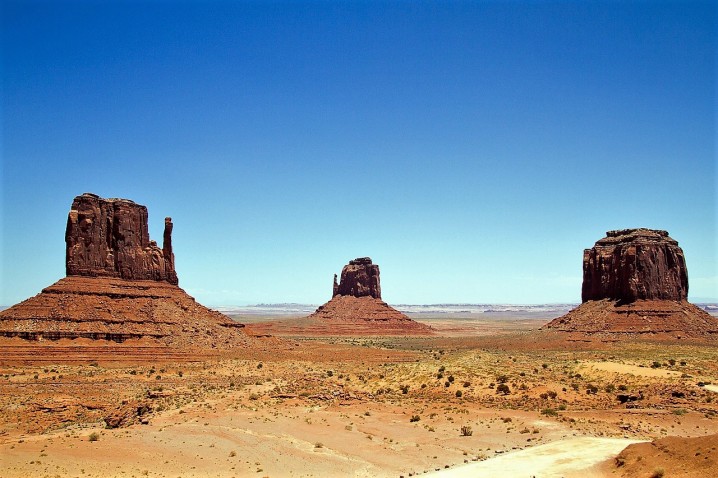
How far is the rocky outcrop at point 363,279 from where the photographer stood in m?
146

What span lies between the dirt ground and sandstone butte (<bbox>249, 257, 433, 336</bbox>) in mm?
71687

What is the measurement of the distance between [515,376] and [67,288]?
43278 mm

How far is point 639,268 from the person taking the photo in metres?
86.4

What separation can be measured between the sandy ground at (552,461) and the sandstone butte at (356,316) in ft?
309

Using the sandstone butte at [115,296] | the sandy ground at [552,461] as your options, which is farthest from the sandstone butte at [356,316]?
the sandy ground at [552,461]

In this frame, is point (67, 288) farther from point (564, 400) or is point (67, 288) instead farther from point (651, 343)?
point (651, 343)

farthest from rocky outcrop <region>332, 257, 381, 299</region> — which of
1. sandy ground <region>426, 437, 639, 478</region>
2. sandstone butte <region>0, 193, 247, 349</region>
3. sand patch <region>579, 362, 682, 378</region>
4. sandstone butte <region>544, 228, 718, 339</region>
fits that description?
sandy ground <region>426, 437, 639, 478</region>

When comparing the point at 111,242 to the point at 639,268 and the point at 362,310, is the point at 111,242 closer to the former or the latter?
the point at 639,268

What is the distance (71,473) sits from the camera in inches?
846

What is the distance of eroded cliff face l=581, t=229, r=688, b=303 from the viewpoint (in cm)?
8600

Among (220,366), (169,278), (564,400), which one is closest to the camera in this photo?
(564,400)

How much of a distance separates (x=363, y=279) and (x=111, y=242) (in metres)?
89.6

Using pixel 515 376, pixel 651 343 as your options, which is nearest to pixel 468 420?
pixel 515 376

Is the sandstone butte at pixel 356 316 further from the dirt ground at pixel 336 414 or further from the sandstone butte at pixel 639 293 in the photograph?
the dirt ground at pixel 336 414
